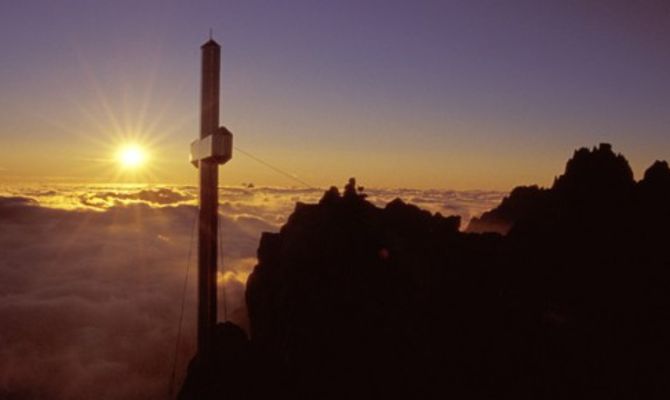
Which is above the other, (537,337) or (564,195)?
(564,195)

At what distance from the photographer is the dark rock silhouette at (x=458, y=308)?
83.3 ft

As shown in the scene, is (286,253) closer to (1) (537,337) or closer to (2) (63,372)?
(1) (537,337)

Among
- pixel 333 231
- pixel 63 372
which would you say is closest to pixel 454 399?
pixel 333 231

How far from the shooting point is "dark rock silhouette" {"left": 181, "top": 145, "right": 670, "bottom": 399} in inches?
1000

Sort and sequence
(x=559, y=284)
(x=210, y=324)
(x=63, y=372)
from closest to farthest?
(x=210, y=324) < (x=559, y=284) < (x=63, y=372)

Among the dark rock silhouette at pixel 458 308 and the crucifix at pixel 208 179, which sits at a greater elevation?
the crucifix at pixel 208 179

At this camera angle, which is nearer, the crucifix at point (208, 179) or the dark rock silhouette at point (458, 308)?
the crucifix at point (208, 179)

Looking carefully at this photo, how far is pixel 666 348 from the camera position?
30.6 meters

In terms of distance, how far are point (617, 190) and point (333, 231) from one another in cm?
2661

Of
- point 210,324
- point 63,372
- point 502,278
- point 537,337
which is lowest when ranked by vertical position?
point 63,372

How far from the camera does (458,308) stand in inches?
1153

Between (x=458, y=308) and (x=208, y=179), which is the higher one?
(x=208, y=179)

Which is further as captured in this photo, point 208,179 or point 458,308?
point 458,308

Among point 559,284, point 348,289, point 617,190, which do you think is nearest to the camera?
point 348,289
